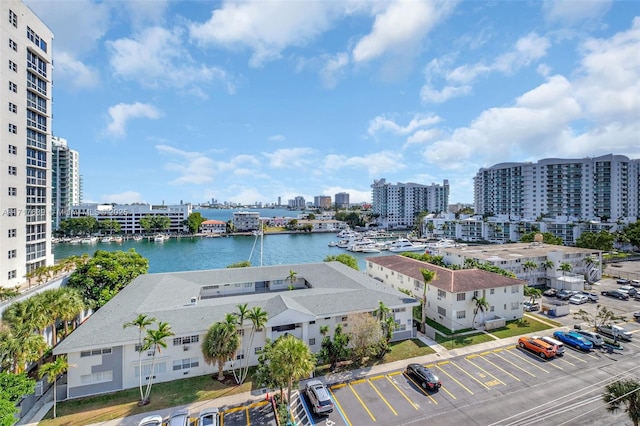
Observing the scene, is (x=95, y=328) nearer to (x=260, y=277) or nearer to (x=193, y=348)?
(x=193, y=348)

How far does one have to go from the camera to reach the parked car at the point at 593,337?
2742 cm

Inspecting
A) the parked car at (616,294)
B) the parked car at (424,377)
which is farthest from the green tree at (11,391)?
the parked car at (616,294)

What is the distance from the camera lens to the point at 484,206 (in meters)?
151

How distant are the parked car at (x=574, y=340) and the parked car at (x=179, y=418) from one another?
32.2 m

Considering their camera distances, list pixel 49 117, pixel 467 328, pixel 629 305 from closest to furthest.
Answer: pixel 467 328 → pixel 49 117 → pixel 629 305

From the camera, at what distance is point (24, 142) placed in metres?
31.8

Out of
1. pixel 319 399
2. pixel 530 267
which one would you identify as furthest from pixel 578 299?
pixel 319 399

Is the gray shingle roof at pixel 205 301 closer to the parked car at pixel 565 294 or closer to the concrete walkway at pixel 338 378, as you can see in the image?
the concrete walkway at pixel 338 378

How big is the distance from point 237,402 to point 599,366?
2811cm

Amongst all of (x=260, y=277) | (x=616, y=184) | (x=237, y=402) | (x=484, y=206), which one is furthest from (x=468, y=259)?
(x=484, y=206)

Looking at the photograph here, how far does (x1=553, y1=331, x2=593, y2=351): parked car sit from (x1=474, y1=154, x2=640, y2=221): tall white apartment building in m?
101

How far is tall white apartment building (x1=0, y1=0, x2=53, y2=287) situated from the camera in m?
29.5

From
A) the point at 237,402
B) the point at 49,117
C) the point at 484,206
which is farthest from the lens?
the point at 484,206

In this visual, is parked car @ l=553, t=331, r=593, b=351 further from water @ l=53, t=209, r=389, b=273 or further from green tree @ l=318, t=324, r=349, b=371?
water @ l=53, t=209, r=389, b=273
